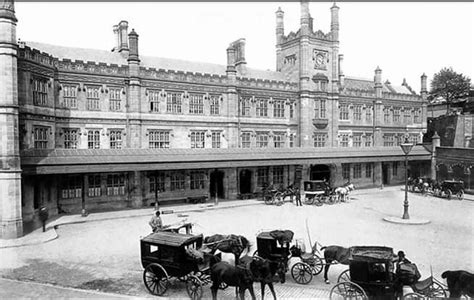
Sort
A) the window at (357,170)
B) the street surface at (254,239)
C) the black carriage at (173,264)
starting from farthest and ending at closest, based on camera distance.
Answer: the window at (357,170) → the street surface at (254,239) → the black carriage at (173,264)

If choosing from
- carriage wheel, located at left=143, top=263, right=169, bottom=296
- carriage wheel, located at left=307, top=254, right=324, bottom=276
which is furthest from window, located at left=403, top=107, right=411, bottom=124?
carriage wheel, located at left=143, top=263, right=169, bottom=296

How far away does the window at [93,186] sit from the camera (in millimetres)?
24891

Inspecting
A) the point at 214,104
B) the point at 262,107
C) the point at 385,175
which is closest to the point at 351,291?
the point at 214,104

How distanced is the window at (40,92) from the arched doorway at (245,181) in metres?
16.0

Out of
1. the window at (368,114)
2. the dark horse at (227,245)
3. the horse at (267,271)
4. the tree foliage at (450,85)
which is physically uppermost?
the tree foliage at (450,85)

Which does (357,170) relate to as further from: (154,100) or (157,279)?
(157,279)

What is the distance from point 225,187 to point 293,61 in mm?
15353

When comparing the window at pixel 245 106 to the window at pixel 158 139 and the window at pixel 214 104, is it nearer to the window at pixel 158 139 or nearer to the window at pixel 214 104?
the window at pixel 214 104

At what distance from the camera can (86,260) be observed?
44.8 ft

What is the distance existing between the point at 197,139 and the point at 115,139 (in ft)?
21.3

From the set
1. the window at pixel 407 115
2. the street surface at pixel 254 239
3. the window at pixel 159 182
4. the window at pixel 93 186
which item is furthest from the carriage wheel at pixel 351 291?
the window at pixel 407 115

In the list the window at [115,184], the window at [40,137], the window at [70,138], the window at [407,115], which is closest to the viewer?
the window at [40,137]

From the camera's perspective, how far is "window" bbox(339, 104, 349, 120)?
37.3 meters

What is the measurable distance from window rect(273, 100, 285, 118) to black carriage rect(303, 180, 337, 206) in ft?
29.9
